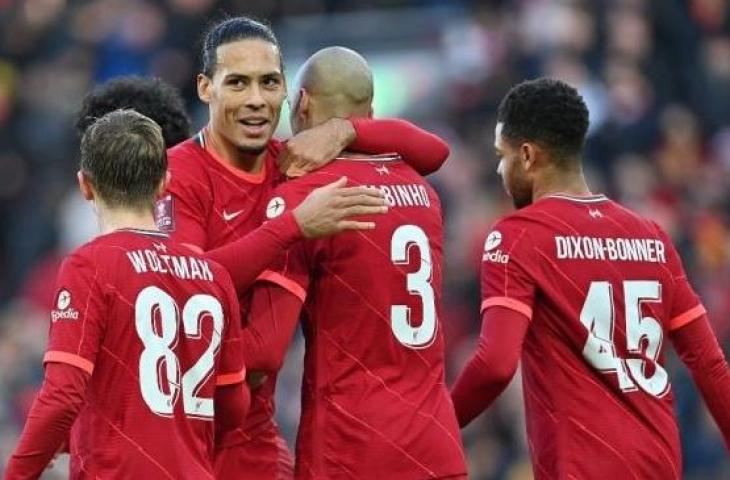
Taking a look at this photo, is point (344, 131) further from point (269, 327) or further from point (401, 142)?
point (269, 327)

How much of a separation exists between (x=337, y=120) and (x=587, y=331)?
1.20 meters

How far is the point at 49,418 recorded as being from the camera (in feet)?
21.6

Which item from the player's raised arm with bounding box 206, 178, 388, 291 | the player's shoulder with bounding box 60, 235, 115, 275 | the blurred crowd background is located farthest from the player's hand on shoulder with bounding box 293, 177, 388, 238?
the blurred crowd background

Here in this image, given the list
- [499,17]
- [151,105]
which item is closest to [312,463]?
[151,105]

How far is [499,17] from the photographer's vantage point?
16.8 metres

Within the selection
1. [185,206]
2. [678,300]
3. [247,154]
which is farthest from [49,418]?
[678,300]

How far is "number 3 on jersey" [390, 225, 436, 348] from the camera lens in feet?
24.5

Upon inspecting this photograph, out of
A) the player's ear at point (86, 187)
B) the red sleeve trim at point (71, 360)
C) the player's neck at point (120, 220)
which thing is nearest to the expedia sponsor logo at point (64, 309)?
the red sleeve trim at point (71, 360)

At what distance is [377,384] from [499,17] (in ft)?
31.9

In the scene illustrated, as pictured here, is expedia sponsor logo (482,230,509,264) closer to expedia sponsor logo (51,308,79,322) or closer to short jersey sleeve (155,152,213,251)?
short jersey sleeve (155,152,213,251)

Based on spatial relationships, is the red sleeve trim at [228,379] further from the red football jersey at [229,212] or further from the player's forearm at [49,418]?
the player's forearm at [49,418]

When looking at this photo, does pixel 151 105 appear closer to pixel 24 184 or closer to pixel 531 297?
pixel 531 297

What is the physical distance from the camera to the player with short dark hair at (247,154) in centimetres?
760

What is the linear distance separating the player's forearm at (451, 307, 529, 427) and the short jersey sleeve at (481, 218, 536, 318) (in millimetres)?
41
